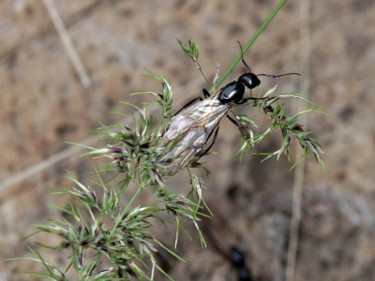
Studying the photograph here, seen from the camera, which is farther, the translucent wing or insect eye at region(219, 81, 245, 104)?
insect eye at region(219, 81, 245, 104)

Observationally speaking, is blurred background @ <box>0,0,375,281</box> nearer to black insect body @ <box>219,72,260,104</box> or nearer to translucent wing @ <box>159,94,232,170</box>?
black insect body @ <box>219,72,260,104</box>

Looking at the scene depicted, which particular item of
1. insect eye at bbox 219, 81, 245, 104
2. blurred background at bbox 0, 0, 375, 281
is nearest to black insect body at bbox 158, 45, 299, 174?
insect eye at bbox 219, 81, 245, 104

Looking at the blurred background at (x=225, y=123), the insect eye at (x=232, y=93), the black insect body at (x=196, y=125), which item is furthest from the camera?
the blurred background at (x=225, y=123)

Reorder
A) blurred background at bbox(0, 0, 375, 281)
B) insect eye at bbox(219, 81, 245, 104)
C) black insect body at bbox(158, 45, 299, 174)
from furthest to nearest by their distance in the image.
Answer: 1. blurred background at bbox(0, 0, 375, 281)
2. insect eye at bbox(219, 81, 245, 104)
3. black insect body at bbox(158, 45, 299, 174)

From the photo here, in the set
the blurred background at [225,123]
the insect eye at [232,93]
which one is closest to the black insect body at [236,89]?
the insect eye at [232,93]

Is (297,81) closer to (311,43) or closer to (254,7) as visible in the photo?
(311,43)

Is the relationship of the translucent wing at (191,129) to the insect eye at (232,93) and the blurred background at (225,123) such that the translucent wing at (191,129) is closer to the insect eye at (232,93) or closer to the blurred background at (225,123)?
the insect eye at (232,93)

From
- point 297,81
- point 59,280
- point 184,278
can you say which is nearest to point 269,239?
point 184,278
